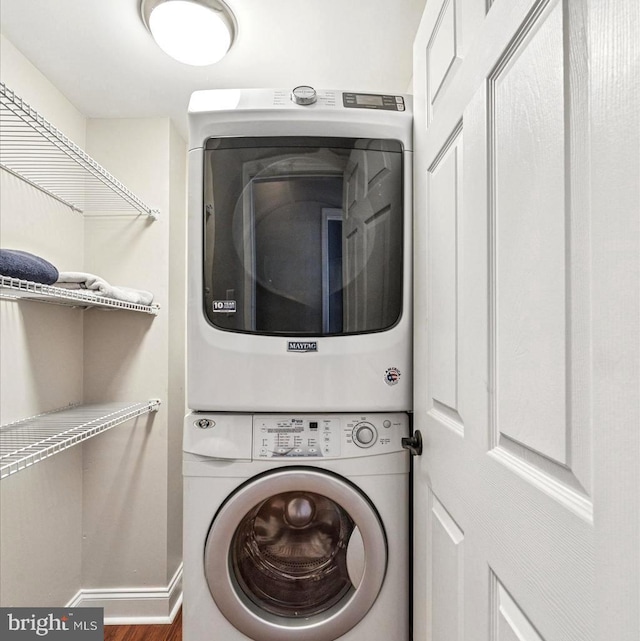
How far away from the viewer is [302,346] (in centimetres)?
127

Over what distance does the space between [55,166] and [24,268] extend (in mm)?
721

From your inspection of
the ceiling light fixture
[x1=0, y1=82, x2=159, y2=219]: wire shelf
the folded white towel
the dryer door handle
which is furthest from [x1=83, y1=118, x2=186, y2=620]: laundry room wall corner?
the dryer door handle

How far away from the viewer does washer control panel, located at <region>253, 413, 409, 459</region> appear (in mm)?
1258

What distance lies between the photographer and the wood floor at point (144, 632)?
1.83m

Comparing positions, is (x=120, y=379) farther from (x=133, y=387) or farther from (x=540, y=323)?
(x=540, y=323)

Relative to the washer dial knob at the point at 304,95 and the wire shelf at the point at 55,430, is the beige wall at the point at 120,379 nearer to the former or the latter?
the wire shelf at the point at 55,430

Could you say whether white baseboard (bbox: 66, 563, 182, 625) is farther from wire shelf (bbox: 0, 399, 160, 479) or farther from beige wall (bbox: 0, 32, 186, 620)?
wire shelf (bbox: 0, 399, 160, 479)

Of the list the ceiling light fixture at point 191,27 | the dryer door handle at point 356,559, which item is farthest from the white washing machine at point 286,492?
the ceiling light fixture at point 191,27

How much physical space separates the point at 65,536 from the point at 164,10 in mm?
2035

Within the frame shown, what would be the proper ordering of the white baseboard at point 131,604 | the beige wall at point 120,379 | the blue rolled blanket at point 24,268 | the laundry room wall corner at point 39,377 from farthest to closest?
the white baseboard at point 131,604, the beige wall at point 120,379, the laundry room wall corner at point 39,377, the blue rolled blanket at point 24,268

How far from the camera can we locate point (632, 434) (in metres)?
0.34

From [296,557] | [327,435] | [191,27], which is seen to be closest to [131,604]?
[296,557]

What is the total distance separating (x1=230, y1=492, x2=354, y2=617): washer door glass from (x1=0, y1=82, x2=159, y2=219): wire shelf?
123 cm

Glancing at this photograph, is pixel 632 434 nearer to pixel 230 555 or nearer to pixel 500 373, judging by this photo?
pixel 500 373
